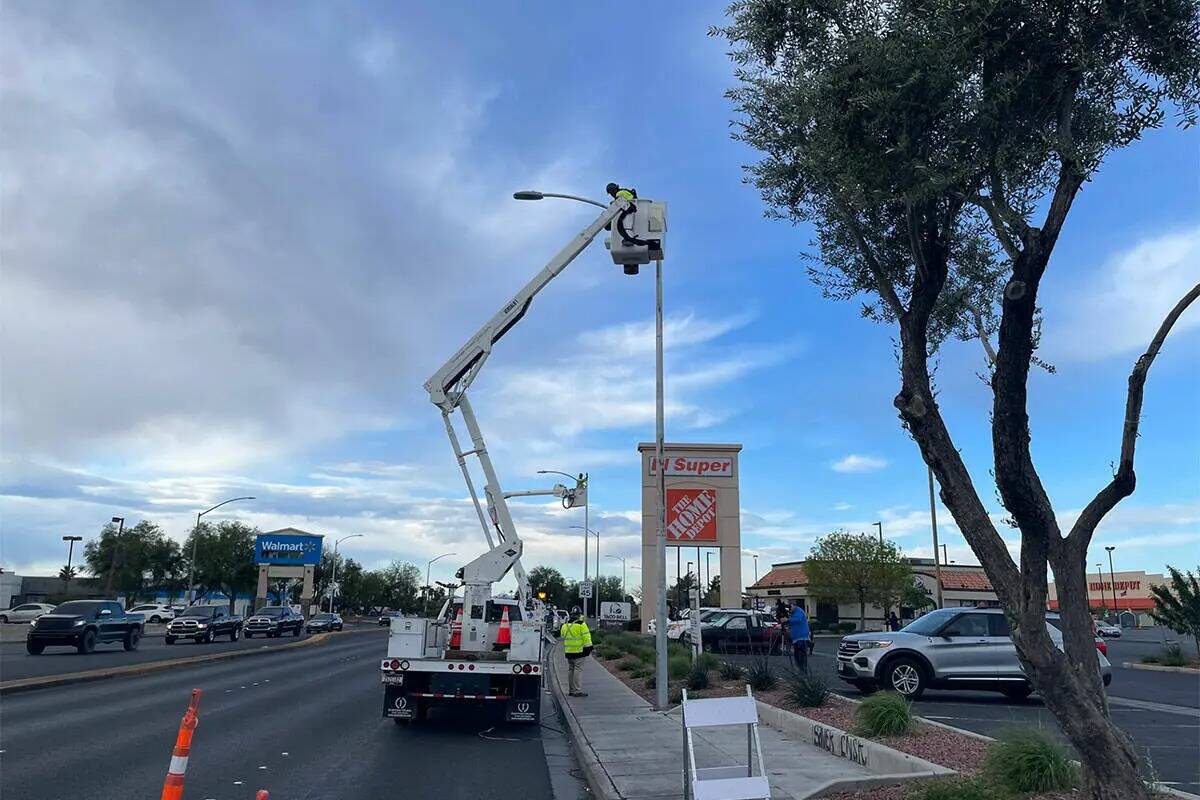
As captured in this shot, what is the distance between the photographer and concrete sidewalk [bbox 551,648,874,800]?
8766 mm

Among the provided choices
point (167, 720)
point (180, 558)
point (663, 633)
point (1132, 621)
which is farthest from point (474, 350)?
point (1132, 621)

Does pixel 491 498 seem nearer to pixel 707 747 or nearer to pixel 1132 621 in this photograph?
pixel 707 747

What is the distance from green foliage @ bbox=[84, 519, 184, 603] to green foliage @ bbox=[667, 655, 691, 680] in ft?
208

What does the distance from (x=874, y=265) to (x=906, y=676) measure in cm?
1080

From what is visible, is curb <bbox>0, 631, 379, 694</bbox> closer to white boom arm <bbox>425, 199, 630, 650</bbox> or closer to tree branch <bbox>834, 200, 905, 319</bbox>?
white boom arm <bbox>425, 199, 630, 650</bbox>

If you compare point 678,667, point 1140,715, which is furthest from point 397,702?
point 1140,715

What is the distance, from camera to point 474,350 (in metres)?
15.3

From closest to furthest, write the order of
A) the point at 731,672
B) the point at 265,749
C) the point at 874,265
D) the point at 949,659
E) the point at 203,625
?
the point at 874,265
the point at 265,749
the point at 949,659
the point at 731,672
the point at 203,625

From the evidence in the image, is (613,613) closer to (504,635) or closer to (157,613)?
(157,613)

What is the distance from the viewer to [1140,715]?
15523 millimetres

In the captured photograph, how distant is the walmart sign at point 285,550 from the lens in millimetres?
73750

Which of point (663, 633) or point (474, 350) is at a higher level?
point (474, 350)

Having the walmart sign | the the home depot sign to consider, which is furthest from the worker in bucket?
the walmart sign

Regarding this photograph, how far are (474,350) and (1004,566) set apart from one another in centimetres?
1022
